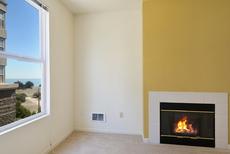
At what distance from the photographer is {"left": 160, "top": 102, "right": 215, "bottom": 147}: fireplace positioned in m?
3.08

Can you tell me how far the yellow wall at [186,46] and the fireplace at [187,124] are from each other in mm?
310

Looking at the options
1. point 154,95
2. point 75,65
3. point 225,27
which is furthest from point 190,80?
point 75,65

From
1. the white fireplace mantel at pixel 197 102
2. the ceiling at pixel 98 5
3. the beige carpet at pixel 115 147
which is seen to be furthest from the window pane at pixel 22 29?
the white fireplace mantel at pixel 197 102

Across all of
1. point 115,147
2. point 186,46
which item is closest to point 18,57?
point 115,147

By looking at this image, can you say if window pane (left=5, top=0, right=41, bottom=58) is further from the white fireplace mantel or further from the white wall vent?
the white fireplace mantel

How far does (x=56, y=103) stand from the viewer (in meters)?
3.19

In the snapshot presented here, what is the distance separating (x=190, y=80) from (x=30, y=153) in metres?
2.77

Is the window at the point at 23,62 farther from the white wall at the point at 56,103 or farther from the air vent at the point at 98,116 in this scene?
the air vent at the point at 98,116

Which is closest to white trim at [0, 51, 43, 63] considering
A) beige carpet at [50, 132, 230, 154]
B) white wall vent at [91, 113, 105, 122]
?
beige carpet at [50, 132, 230, 154]

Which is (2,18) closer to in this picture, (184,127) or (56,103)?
(56,103)

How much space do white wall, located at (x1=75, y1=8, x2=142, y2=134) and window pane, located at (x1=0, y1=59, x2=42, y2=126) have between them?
1.24 meters

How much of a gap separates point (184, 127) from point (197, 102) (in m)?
0.52

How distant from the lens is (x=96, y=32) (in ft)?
12.8

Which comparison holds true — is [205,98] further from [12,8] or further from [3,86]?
[12,8]
